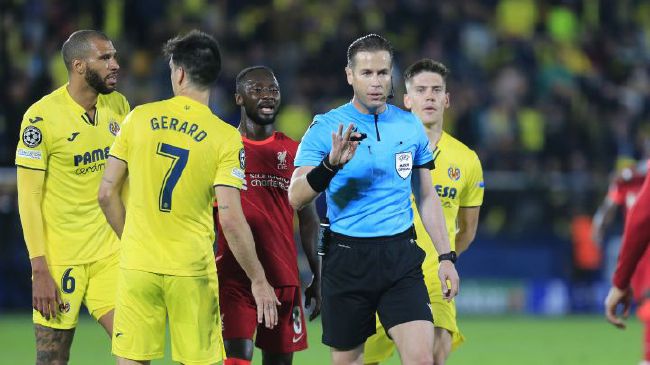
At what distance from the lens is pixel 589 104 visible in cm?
2084

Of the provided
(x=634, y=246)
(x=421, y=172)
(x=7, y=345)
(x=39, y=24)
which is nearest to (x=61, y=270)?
(x=421, y=172)

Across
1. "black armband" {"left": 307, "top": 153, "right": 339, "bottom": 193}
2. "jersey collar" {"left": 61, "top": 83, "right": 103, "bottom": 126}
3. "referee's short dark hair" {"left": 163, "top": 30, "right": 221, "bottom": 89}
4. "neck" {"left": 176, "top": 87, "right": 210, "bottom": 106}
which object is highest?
"referee's short dark hair" {"left": 163, "top": 30, "right": 221, "bottom": 89}

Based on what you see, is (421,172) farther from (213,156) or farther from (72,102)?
(72,102)

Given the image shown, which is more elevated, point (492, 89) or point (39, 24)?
point (39, 24)

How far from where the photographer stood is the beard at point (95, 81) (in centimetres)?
794

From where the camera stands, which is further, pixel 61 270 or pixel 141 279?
pixel 61 270

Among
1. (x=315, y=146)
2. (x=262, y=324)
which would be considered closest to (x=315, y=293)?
(x=262, y=324)

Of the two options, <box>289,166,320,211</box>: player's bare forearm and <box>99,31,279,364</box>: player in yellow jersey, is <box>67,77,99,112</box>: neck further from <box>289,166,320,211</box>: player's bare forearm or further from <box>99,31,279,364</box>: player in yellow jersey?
<box>289,166,320,211</box>: player's bare forearm

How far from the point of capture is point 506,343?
48.4ft

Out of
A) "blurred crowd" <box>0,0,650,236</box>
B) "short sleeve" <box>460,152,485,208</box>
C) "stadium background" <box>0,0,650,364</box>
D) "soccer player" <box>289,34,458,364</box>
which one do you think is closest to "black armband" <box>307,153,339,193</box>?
"soccer player" <box>289,34,458,364</box>

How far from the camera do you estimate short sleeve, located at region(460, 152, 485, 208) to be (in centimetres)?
920

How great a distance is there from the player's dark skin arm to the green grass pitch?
14.1 feet

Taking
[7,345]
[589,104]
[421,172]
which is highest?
[421,172]

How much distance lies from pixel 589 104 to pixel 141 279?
1512 cm
